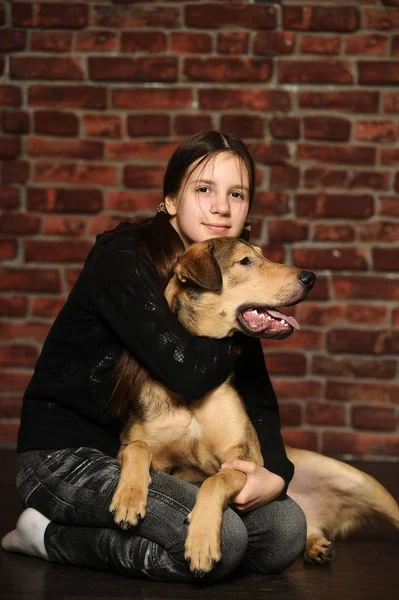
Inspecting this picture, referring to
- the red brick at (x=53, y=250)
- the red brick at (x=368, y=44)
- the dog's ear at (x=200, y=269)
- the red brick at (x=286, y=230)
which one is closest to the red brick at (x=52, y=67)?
the red brick at (x=53, y=250)

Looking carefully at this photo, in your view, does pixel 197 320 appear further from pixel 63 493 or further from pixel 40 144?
pixel 40 144

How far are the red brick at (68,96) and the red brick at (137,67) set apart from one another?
A: 108mm

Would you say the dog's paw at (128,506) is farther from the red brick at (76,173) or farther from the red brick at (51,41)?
the red brick at (51,41)

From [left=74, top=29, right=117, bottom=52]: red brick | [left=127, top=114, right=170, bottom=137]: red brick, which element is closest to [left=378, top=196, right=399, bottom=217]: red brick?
[left=127, top=114, right=170, bottom=137]: red brick

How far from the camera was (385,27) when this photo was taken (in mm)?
4371

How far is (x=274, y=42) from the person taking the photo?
172 inches

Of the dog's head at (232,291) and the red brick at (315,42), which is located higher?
the red brick at (315,42)

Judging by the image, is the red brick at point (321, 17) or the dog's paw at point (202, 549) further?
the red brick at point (321, 17)

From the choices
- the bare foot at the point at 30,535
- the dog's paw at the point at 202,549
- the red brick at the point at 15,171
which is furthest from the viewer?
the red brick at the point at 15,171

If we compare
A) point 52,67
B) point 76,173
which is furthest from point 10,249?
point 52,67

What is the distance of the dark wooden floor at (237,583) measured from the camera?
7.92 ft

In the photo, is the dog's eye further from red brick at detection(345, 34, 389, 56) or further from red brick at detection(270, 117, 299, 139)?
red brick at detection(345, 34, 389, 56)

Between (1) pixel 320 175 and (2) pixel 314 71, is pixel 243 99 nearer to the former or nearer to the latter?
(2) pixel 314 71

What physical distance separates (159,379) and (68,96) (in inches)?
85.8
